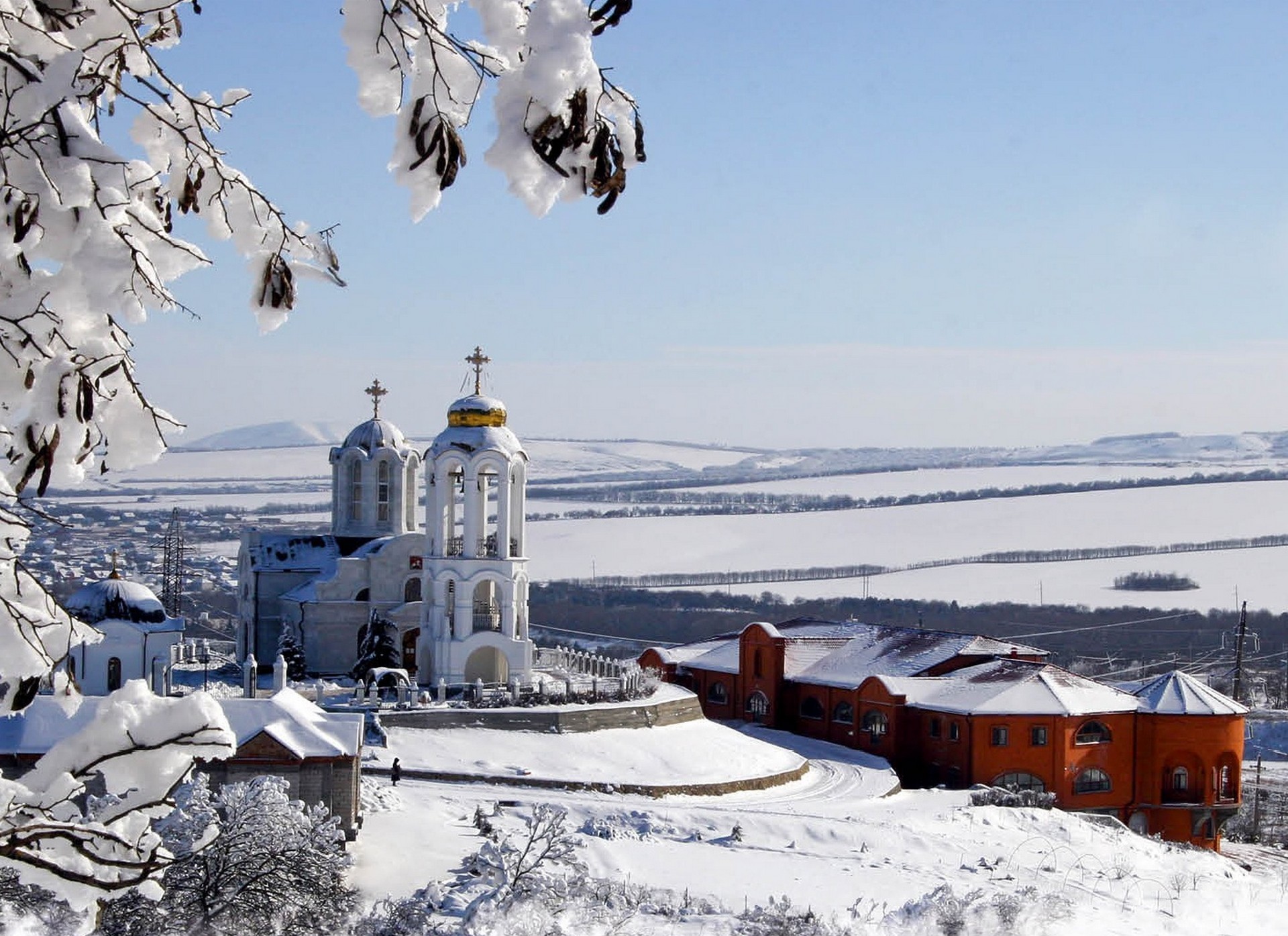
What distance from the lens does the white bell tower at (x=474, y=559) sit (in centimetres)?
3181

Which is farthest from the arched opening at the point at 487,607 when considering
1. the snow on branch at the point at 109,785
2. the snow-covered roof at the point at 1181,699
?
the snow on branch at the point at 109,785

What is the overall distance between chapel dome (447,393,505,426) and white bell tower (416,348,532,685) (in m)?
0.01

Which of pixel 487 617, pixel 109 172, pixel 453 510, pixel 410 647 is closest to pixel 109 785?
pixel 109 172

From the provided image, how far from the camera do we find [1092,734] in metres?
34.3

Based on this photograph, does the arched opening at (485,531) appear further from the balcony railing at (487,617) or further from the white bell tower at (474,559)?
the balcony railing at (487,617)

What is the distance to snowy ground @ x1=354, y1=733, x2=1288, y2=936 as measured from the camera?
2080 centimetres

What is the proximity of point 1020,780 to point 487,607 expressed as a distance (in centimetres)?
1223

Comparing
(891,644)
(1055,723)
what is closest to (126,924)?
(1055,723)

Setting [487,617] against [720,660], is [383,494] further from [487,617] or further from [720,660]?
[720,660]

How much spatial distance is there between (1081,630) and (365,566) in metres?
59.7

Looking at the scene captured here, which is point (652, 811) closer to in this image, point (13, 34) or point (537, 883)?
point (537, 883)

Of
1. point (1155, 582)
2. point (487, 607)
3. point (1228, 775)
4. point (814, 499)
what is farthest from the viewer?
point (814, 499)

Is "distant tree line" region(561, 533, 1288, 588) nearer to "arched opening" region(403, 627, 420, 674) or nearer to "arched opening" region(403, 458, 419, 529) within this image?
"arched opening" region(403, 458, 419, 529)

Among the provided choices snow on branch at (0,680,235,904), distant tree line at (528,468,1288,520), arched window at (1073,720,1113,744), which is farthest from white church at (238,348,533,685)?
distant tree line at (528,468,1288,520)
